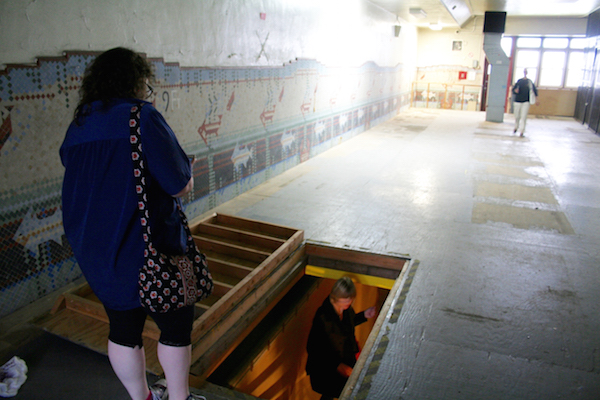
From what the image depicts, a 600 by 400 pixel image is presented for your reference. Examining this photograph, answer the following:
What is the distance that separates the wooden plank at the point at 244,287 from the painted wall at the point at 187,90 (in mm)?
1310

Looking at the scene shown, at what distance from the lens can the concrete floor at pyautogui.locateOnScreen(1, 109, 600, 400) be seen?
8.05ft

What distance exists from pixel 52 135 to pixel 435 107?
55.9 feet

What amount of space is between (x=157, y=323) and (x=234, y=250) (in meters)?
2.03

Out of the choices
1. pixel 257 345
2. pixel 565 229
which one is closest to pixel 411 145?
pixel 565 229

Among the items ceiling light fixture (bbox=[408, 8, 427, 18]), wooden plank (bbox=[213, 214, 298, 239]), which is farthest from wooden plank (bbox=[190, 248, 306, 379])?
ceiling light fixture (bbox=[408, 8, 427, 18])

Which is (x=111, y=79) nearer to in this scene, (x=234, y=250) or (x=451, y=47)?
(x=234, y=250)

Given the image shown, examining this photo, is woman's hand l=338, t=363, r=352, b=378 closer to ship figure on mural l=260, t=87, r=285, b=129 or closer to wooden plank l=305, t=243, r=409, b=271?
wooden plank l=305, t=243, r=409, b=271

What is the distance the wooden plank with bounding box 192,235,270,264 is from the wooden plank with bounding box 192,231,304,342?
0.46 ft

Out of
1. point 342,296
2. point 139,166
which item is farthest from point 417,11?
point 139,166

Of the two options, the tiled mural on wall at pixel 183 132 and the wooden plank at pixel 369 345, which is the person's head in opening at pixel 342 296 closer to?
Result: the wooden plank at pixel 369 345

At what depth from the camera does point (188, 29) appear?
4355 millimetres

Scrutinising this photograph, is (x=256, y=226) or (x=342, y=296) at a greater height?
(x=256, y=226)

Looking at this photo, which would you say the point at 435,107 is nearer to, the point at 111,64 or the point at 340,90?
the point at 340,90

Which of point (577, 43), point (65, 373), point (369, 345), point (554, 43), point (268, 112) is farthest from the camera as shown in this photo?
point (554, 43)
